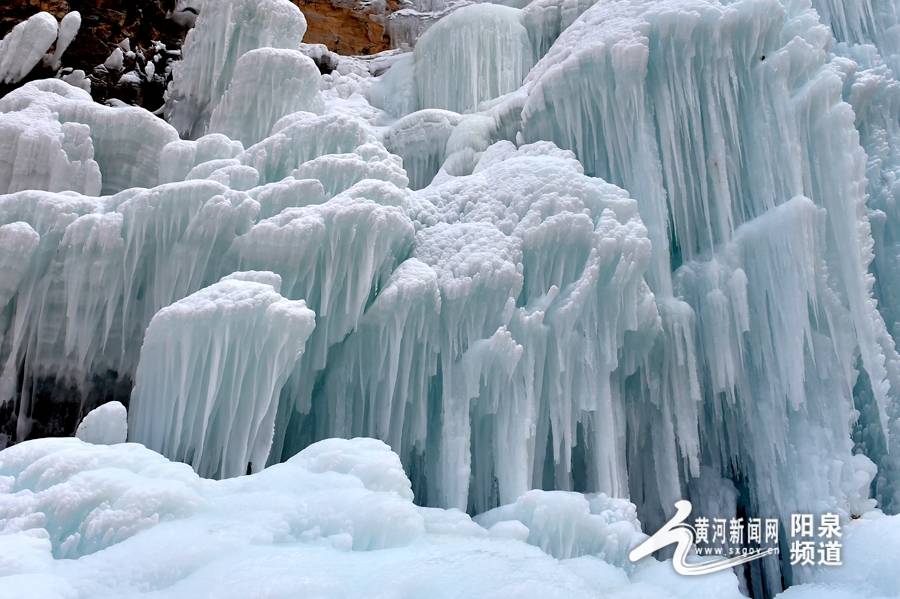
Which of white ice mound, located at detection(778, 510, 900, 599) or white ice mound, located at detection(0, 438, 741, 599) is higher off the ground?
white ice mound, located at detection(0, 438, 741, 599)

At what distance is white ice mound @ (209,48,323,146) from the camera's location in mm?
9539

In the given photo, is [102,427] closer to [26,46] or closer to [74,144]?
[74,144]

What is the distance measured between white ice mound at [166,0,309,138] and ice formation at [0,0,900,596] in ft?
15.4

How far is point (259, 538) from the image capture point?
3.56m

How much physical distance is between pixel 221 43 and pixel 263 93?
2.16m

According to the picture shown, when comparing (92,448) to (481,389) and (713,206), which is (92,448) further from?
(713,206)

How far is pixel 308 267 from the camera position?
582cm

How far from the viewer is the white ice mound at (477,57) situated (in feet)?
35.5

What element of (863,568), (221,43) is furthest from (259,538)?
(221,43)

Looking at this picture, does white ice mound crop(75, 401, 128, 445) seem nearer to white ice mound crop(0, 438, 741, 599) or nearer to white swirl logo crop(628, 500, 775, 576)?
white ice mound crop(0, 438, 741, 599)

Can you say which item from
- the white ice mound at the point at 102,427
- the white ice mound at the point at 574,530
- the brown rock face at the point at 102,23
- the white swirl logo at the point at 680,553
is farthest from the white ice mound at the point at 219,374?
the brown rock face at the point at 102,23

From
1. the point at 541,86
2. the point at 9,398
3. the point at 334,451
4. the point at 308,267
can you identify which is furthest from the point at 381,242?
the point at 9,398

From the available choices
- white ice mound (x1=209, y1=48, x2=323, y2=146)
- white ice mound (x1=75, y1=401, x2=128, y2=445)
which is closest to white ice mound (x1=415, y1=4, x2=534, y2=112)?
white ice mound (x1=209, y1=48, x2=323, y2=146)

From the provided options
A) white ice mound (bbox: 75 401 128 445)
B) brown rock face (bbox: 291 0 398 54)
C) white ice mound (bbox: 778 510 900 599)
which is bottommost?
white ice mound (bbox: 778 510 900 599)
